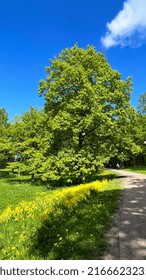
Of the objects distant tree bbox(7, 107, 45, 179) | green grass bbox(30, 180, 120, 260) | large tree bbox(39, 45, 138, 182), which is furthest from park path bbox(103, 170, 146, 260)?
distant tree bbox(7, 107, 45, 179)

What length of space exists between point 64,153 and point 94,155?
3.16 metres

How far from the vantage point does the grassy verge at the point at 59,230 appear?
8484 mm

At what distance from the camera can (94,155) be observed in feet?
97.0

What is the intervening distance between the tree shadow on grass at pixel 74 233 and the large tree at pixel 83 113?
13991 millimetres

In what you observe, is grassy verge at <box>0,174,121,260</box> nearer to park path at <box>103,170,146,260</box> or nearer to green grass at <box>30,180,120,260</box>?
green grass at <box>30,180,120,260</box>

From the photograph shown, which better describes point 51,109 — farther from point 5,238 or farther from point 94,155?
point 5,238

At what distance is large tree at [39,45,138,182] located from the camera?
28188mm

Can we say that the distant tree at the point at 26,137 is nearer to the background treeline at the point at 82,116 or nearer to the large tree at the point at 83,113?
the background treeline at the point at 82,116

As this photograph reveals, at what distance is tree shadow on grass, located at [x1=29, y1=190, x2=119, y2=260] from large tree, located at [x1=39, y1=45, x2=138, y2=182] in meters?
14.0

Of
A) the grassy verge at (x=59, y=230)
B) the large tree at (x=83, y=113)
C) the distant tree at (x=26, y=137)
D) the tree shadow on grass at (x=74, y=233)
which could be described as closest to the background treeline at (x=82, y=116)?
the large tree at (x=83, y=113)

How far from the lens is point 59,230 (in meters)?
10.5
